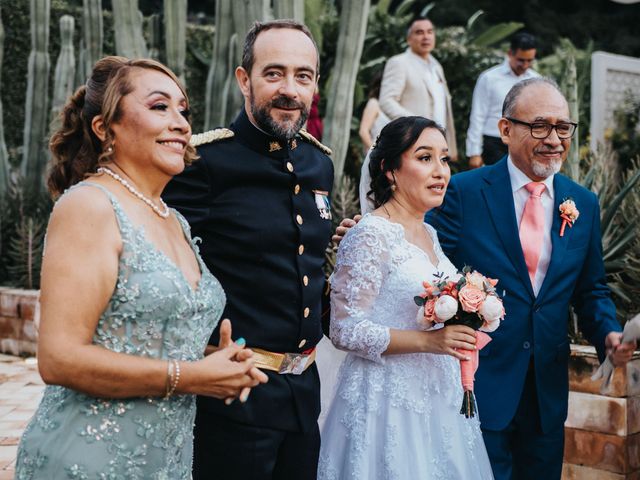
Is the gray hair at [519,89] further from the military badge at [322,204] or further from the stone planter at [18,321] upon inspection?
the stone planter at [18,321]

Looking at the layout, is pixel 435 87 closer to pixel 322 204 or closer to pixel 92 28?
pixel 92 28

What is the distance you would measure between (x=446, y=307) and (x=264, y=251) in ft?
2.23

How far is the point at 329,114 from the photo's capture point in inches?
312

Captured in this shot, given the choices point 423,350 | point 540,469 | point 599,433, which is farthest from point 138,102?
point 599,433

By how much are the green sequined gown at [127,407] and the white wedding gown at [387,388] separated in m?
1.10

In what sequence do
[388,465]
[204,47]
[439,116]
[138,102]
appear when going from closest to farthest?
[138,102] < [388,465] < [439,116] < [204,47]

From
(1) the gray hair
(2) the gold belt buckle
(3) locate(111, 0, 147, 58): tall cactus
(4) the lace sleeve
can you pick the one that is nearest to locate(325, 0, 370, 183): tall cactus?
(3) locate(111, 0, 147, 58): tall cactus

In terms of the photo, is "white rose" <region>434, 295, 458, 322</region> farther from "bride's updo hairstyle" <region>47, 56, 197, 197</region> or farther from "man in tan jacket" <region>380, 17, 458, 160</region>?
"man in tan jacket" <region>380, 17, 458, 160</region>

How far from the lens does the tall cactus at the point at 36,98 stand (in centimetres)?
858

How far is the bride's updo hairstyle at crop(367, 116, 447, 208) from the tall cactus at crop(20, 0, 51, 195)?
5.99 m

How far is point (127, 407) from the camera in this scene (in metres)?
2.15

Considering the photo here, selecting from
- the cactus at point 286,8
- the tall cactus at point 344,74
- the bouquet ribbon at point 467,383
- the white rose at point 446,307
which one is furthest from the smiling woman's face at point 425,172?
the tall cactus at point 344,74

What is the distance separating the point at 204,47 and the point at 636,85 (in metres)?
6.55

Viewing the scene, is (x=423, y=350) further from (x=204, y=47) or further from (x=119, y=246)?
(x=204, y=47)
